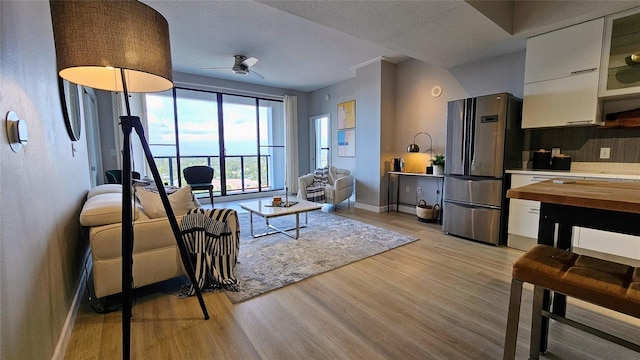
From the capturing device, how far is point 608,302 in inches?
38.7

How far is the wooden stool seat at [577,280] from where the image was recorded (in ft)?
3.18

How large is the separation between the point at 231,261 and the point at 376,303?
1203 mm

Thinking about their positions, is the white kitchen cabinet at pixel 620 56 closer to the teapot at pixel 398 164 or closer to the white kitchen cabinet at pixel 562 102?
the white kitchen cabinet at pixel 562 102

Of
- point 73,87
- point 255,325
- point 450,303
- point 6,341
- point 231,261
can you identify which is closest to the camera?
point 6,341

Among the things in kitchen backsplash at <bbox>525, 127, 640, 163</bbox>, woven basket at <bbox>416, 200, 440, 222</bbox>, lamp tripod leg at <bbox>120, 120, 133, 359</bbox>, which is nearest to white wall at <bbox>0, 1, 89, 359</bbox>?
lamp tripod leg at <bbox>120, 120, 133, 359</bbox>

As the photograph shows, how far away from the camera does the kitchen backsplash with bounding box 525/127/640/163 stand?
2711 mm

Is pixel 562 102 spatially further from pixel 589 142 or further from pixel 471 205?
pixel 471 205

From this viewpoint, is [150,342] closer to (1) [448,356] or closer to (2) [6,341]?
(2) [6,341]

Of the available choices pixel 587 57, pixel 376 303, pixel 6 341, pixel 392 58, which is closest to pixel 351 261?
pixel 376 303

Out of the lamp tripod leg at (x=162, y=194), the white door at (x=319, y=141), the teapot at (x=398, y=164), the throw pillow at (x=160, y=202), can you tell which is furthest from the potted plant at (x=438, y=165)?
the lamp tripod leg at (x=162, y=194)

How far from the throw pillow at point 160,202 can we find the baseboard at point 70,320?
2.37 feet

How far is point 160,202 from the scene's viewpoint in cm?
205

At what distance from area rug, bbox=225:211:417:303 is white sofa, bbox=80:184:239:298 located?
1.80ft

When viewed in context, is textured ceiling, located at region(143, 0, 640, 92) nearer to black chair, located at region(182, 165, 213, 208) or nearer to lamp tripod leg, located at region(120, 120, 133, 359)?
lamp tripod leg, located at region(120, 120, 133, 359)
